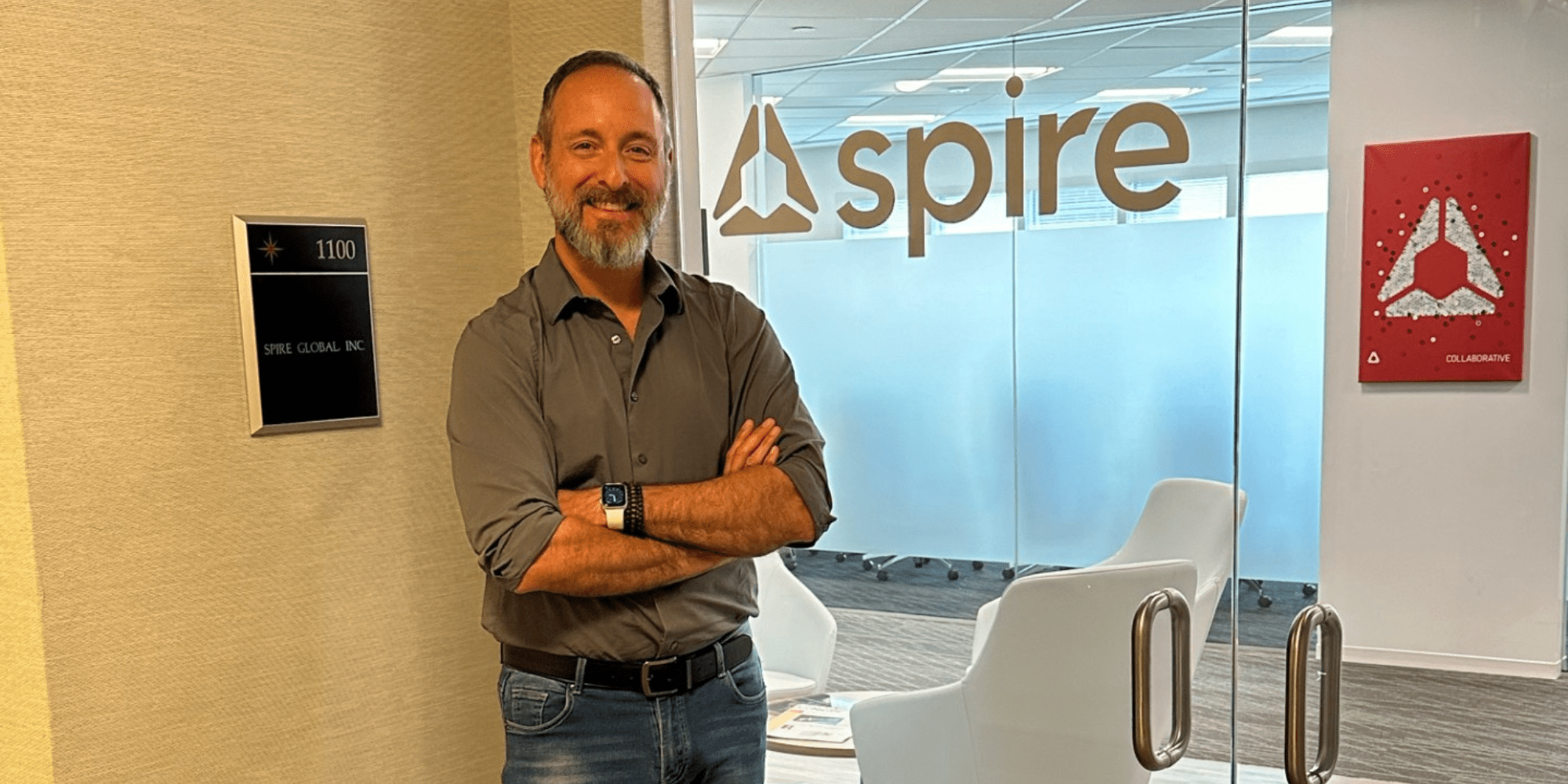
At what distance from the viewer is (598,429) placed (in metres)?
1.91

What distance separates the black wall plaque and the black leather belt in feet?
2.47

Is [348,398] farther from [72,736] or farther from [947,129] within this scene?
[947,129]

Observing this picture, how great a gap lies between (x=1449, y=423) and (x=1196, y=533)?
502 millimetres

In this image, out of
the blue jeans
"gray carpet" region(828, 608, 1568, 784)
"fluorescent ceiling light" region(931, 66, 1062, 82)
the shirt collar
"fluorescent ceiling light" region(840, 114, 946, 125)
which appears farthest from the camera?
"fluorescent ceiling light" region(840, 114, 946, 125)

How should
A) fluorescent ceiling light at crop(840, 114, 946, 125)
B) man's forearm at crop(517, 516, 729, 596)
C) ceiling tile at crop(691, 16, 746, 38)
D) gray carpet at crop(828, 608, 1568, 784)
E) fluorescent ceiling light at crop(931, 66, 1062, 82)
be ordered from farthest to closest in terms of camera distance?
ceiling tile at crop(691, 16, 746, 38) → fluorescent ceiling light at crop(840, 114, 946, 125) → fluorescent ceiling light at crop(931, 66, 1062, 82) → gray carpet at crop(828, 608, 1568, 784) → man's forearm at crop(517, 516, 729, 596)

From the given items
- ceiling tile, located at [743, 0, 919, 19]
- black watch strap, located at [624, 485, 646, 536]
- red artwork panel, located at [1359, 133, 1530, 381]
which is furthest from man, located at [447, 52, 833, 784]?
red artwork panel, located at [1359, 133, 1530, 381]

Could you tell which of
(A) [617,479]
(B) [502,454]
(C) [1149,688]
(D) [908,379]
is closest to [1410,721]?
Result: (C) [1149,688]

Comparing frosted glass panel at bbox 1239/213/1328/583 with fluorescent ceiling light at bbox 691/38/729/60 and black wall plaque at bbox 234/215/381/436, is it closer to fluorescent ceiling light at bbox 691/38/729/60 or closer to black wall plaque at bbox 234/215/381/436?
fluorescent ceiling light at bbox 691/38/729/60

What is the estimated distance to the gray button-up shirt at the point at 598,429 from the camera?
Result: 5.94ft

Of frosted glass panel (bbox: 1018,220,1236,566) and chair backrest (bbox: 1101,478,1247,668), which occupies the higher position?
frosted glass panel (bbox: 1018,220,1236,566)

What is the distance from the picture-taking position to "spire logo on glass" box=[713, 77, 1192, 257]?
227 cm

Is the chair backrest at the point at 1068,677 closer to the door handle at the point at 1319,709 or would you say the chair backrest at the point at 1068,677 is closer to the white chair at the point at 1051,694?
the white chair at the point at 1051,694

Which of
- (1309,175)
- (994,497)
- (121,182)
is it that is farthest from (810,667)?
(121,182)

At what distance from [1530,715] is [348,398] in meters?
2.40
